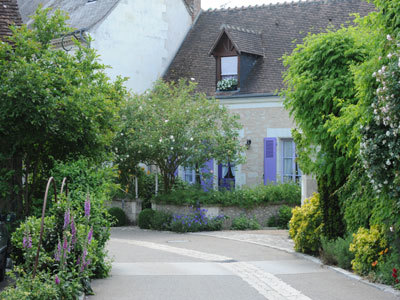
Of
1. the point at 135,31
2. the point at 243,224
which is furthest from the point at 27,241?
the point at 135,31

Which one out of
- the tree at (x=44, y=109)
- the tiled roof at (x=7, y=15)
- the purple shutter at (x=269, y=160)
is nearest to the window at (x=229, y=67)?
the purple shutter at (x=269, y=160)

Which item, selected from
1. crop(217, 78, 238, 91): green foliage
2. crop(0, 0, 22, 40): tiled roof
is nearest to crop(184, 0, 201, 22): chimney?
crop(217, 78, 238, 91): green foliage

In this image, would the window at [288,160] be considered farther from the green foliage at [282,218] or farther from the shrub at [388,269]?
the shrub at [388,269]

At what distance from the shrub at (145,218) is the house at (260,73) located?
2.26 m

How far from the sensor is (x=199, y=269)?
39.2 feet

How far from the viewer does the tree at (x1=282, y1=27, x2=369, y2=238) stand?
40.1ft

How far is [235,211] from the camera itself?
20359 millimetres

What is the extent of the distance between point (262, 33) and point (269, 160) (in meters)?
5.53

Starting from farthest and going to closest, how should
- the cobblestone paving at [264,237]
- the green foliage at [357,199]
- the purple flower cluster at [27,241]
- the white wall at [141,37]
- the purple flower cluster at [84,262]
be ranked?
1. the white wall at [141,37]
2. the cobblestone paving at [264,237]
3. the green foliage at [357,199]
4. the purple flower cluster at [84,262]
5. the purple flower cluster at [27,241]

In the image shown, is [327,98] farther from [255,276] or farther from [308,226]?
[255,276]

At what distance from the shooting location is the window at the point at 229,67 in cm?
2364

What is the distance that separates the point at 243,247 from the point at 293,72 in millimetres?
4677

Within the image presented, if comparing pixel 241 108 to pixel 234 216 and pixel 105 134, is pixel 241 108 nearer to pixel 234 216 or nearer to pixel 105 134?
pixel 234 216

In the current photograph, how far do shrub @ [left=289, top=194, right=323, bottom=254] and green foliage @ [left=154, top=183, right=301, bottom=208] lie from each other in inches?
239
